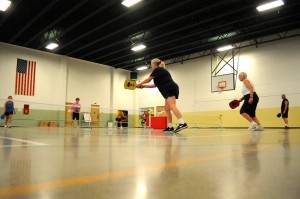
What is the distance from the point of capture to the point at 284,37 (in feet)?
48.6

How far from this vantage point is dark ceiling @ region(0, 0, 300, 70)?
11.1 metres

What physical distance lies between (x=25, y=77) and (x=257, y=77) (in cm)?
1562

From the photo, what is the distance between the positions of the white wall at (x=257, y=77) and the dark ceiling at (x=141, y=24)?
1.58 metres

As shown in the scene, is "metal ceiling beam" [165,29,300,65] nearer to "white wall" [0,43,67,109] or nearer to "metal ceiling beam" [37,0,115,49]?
"metal ceiling beam" [37,0,115,49]

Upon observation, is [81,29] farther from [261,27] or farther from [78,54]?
[261,27]

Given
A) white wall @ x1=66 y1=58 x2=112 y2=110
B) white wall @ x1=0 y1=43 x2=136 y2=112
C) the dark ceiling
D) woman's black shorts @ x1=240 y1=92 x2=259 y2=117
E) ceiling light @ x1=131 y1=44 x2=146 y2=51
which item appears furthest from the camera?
white wall @ x1=66 y1=58 x2=112 y2=110

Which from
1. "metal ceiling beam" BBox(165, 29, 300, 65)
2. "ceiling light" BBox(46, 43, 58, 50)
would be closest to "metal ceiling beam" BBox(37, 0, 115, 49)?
"ceiling light" BBox(46, 43, 58, 50)

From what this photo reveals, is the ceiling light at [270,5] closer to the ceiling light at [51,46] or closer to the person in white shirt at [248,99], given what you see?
the person in white shirt at [248,99]

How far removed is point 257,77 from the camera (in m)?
16.2

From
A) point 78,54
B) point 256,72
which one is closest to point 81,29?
point 78,54

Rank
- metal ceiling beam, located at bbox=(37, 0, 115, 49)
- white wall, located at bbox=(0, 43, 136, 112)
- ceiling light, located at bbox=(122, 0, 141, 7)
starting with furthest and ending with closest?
white wall, located at bbox=(0, 43, 136, 112)
metal ceiling beam, located at bbox=(37, 0, 115, 49)
ceiling light, located at bbox=(122, 0, 141, 7)

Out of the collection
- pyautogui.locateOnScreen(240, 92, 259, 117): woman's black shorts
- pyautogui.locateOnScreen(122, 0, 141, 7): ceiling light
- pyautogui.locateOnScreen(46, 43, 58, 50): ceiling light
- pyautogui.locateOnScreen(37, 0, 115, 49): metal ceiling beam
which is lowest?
pyautogui.locateOnScreen(240, 92, 259, 117): woman's black shorts

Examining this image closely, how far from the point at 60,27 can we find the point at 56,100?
6.51 metres

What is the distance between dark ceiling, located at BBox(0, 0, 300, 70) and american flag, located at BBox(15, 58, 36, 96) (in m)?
1.26
